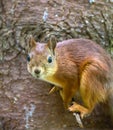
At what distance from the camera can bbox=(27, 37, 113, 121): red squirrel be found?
16.6ft

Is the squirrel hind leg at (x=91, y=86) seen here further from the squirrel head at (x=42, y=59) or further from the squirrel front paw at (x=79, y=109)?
the squirrel head at (x=42, y=59)

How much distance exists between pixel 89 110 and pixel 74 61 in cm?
43

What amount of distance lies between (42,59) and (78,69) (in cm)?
39

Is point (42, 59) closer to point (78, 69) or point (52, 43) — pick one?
point (52, 43)

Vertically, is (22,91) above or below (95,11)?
below

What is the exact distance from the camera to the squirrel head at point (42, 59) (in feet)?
16.2

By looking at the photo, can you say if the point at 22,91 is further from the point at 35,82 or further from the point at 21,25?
the point at 21,25

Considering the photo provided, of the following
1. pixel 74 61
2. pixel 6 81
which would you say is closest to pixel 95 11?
pixel 74 61

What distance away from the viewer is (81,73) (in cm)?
520

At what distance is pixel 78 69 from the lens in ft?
17.2

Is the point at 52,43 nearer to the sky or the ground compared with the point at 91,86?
nearer to the sky

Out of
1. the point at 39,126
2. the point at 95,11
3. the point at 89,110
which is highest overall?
the point at 95,11

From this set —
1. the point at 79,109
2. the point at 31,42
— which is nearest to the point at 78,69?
the point at 79,109

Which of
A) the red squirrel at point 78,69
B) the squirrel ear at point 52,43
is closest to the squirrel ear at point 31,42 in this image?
the red squirrel at point 78,69
